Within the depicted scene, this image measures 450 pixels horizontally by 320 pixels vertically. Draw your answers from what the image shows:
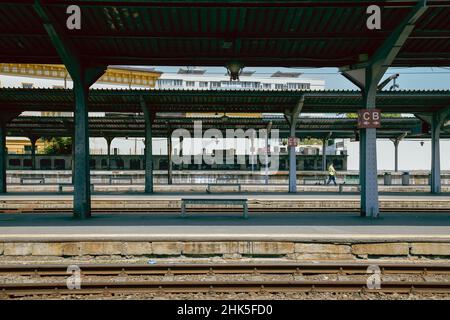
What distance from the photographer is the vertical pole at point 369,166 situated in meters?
10.5

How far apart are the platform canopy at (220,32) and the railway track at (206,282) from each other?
6041mm

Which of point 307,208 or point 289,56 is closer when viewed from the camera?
point 289,56

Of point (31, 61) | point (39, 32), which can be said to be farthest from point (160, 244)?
point (31, 61)

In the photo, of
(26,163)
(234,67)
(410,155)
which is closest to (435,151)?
(234,67)

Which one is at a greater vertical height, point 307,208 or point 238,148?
point 238,148

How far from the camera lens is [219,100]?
1686 cm

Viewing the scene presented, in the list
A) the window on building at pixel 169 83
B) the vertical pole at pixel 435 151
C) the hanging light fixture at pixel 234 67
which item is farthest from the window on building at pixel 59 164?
the vertical pole at pixel 435 151

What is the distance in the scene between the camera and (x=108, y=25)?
333 inches

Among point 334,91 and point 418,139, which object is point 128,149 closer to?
point 334,91

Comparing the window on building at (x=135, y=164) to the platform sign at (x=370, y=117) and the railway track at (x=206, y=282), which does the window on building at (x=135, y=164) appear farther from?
the railway track at (x=206, y=282)

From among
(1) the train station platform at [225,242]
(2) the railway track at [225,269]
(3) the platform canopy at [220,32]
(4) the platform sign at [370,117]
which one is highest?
(3) the platform canopy at [220,32]

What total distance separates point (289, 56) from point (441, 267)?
7.17m

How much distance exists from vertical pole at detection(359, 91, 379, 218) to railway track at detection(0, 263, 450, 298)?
4.20 meters
